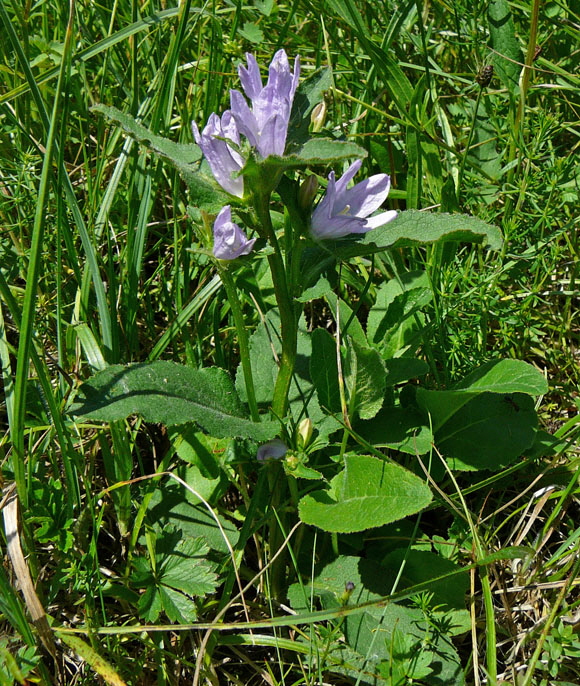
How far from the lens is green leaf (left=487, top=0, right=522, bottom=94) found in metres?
2.51

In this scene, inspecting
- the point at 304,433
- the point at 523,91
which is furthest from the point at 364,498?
the point at 523,91

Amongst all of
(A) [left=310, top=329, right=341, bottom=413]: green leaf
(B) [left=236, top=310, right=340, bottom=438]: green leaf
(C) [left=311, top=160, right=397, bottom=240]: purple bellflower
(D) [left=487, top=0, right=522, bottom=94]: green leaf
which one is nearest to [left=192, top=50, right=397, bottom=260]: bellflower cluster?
(C) [left=311, top=160, right=397, bottom=240]: purple bellflower

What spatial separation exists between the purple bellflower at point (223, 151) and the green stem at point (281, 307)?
68 mm

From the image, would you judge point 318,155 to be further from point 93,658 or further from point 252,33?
point 252,33

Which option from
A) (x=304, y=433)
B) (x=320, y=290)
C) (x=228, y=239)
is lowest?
(x=304, y=433)

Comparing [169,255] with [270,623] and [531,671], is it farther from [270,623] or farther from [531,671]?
[531,671]

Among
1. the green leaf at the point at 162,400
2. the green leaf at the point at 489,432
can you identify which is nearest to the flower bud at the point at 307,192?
the green leaf at the point at 162,400

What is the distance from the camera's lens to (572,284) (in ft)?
7.97

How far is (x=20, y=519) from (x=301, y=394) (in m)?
0.80

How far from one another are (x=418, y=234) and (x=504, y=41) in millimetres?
1299

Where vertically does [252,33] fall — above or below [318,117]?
above

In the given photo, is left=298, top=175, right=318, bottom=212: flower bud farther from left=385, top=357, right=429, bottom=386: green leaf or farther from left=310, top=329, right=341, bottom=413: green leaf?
left=385, top=357, right=429, bottom=386: green leaf

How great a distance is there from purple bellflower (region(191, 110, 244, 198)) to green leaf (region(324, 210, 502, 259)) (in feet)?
0.81

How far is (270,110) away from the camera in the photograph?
4.74ft
